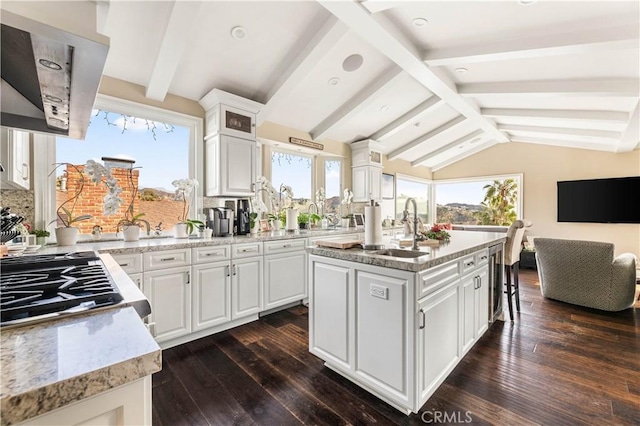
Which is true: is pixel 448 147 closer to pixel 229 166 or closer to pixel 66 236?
pixel 229 166

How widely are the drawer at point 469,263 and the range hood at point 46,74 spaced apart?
2.37 metres

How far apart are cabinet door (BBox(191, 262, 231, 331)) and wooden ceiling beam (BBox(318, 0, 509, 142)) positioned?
2505mm

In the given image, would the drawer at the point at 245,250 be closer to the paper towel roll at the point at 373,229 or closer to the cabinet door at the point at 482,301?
the paper towel roll at the point at 373,229

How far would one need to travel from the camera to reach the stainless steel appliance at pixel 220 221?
3199 mm

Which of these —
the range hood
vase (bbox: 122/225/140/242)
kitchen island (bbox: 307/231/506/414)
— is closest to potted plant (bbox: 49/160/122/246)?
vase (bbox: 122/225/140/242)

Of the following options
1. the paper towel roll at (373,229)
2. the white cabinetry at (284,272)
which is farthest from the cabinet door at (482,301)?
the white cabinetry at (284,272)

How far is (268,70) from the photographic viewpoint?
3166 mm

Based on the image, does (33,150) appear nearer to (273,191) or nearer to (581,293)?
(273,191)

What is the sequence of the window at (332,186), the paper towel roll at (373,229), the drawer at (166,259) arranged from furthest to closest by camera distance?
the window at (332,186) < the drawer at (166,259) < the paper towel roll at (373,229)

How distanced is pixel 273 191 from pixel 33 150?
2376 millimetres

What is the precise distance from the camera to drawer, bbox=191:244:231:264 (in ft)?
8.68

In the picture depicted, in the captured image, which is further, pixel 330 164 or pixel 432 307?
pixel 330 164

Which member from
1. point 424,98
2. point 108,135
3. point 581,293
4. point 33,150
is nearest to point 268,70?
point 108,135

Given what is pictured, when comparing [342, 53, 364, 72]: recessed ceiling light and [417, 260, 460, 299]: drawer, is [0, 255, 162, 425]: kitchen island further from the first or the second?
[342, 53, 364, 72]: recessed ceiling light
